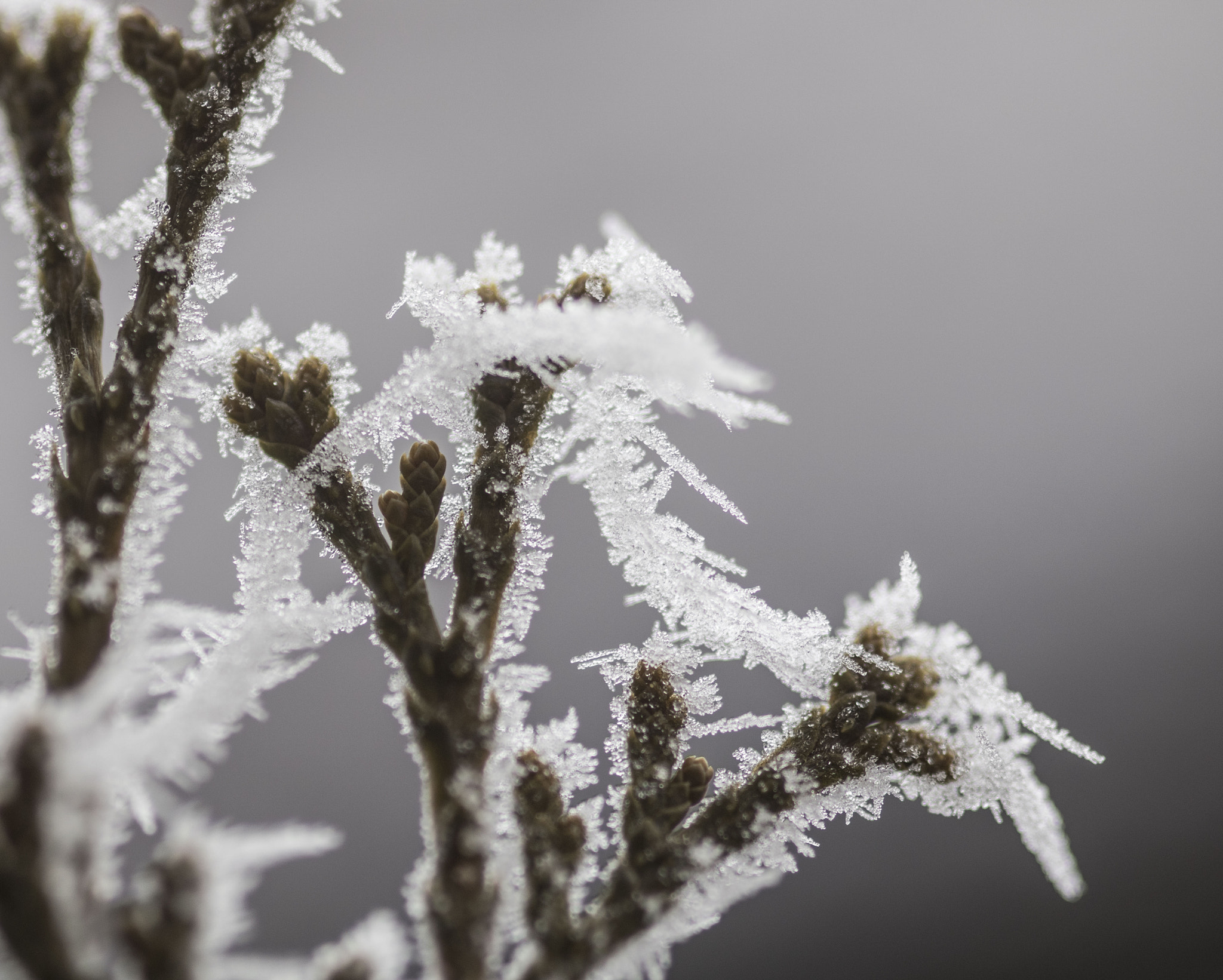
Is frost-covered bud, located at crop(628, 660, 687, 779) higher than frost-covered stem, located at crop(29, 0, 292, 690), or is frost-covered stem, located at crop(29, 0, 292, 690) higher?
frost-covered stem, located at crop(29, 0, 292, 690)

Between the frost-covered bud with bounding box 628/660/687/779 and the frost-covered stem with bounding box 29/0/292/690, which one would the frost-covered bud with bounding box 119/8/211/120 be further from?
the frost-covered bud with bounding box 628/660/687/779

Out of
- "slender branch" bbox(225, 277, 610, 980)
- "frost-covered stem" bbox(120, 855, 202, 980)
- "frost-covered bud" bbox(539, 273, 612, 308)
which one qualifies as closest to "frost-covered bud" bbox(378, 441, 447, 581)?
"slender branch" bbox(225, 277, 610, 980)

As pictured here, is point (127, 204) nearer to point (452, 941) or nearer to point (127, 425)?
point (127, 425)

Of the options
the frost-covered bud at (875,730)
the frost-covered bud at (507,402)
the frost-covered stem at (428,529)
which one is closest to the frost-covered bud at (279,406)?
the frost-covered stem at (428,529)

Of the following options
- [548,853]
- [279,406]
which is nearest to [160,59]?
[279,406]

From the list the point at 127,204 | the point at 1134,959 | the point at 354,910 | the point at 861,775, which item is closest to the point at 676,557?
the point at 861,775

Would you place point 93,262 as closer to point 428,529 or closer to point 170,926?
point 428,529
